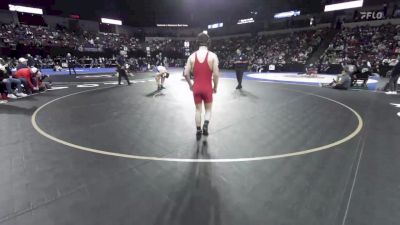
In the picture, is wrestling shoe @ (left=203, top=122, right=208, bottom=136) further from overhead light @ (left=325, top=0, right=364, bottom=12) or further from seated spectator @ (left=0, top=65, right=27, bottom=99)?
overhead light @ (left=325, top=0, right=364, bottom=12)

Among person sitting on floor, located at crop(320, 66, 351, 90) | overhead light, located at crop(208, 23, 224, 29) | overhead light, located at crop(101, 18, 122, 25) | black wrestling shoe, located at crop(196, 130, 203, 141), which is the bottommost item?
black wrestling shoe, located at crop(196, 130, 203, 141)

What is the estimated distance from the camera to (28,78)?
421 inches

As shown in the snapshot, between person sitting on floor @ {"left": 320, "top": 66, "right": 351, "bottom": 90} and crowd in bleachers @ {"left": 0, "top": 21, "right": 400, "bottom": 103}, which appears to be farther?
crowd in bleachers @ {"left": 0, "top": 21, "right": 400, "bottom": 103}

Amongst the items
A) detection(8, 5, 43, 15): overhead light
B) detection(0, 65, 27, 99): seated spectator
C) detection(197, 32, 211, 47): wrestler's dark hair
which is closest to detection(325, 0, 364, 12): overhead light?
detection(197, 32, 211, 47): wrestler's dark hair

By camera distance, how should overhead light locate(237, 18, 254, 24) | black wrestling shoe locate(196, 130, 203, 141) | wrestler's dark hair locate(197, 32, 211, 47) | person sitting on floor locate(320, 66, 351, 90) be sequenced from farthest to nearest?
1. overhead light locate(237, 18, 254, 24)
2. person sitting on floor locate(320, 66, 351, 90)
3. black wrestling shoe locate(196, 130, 203, 141)
4. wrestler's dark hair locate(197, 32, 211, 47)

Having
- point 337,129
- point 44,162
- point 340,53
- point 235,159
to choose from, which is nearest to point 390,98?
point 337,129

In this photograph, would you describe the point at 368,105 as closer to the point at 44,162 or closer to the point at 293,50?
the point at 44,162

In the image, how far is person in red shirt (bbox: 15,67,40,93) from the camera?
1052 cm

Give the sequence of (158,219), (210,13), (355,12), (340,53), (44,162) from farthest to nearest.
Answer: (210,13), (355,12), (340,53), (44,162), (158,219)

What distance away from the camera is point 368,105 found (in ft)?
28.1

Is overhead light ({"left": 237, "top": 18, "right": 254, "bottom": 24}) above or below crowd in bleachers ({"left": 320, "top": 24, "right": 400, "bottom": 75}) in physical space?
above

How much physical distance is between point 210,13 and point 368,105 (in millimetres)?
38381

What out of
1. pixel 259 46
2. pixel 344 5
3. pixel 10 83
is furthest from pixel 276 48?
pixel 10 83

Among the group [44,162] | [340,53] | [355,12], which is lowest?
[44,162]
